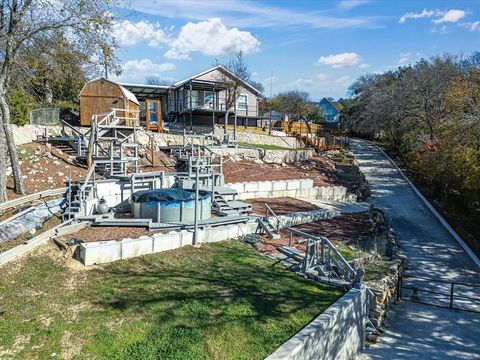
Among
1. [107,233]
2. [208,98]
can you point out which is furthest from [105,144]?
[208,98]

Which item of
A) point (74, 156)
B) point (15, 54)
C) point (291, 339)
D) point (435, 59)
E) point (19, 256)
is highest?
point (435, 59)

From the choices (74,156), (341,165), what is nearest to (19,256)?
(74,156)

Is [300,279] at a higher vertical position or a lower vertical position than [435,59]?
lower

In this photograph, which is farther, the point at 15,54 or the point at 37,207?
the point at 15,54

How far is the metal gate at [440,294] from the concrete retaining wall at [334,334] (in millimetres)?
3291

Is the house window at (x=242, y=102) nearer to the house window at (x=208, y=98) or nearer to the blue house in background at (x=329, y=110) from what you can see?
the house window at (x=208, y=98)

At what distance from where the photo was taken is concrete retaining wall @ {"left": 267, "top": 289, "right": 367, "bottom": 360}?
24.3 ft

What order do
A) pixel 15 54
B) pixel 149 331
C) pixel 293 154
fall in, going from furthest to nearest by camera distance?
pixel 293 154 < pixel 15 54 < pixel 149 331

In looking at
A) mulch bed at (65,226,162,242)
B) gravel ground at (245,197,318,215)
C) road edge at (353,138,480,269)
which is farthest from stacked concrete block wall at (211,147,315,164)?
mulch bed at (65,226,162,242)

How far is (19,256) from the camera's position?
9.70m

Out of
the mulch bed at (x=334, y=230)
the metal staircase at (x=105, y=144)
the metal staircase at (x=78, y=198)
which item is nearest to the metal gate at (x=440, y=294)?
the mulch bed at (x=334, y=230)

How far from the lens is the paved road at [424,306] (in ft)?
32.5

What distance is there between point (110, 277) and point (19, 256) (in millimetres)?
2265

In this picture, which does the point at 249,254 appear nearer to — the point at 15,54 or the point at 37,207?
the point at 37,207
